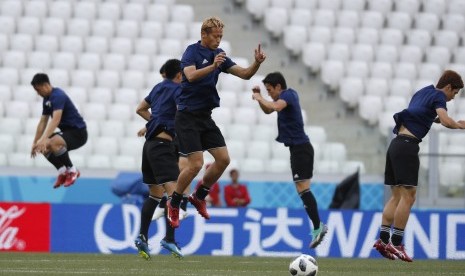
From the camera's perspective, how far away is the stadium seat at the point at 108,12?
24.2 metres

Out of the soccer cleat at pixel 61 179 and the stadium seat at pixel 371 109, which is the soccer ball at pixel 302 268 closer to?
the soccer cleat at pixel 61 179

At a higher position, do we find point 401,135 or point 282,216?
point 401,135

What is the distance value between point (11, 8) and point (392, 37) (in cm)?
756

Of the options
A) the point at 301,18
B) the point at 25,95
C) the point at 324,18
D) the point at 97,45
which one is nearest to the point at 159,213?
the point at 25,95

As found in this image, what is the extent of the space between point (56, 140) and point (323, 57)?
29.1 feet

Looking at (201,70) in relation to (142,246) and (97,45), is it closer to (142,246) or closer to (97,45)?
(142,246)

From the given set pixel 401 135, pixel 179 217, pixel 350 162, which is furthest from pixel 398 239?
pixel 350 162

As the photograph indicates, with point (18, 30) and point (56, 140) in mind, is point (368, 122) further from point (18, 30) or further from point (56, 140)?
point (56, 140)

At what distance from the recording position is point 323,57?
81.0 ft

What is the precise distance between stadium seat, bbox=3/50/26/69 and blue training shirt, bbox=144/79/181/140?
29.0 feet

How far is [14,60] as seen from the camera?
23.0 m

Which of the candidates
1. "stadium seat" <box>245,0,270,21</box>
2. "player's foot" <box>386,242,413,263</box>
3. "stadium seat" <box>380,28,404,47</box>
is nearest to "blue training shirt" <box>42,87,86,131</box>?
"player's foot" <box>386,242,413,263</box>

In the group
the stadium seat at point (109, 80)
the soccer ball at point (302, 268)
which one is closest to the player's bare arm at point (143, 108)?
the soccer ball at point (302, 268)

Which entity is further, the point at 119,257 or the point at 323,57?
the point at 323,57
